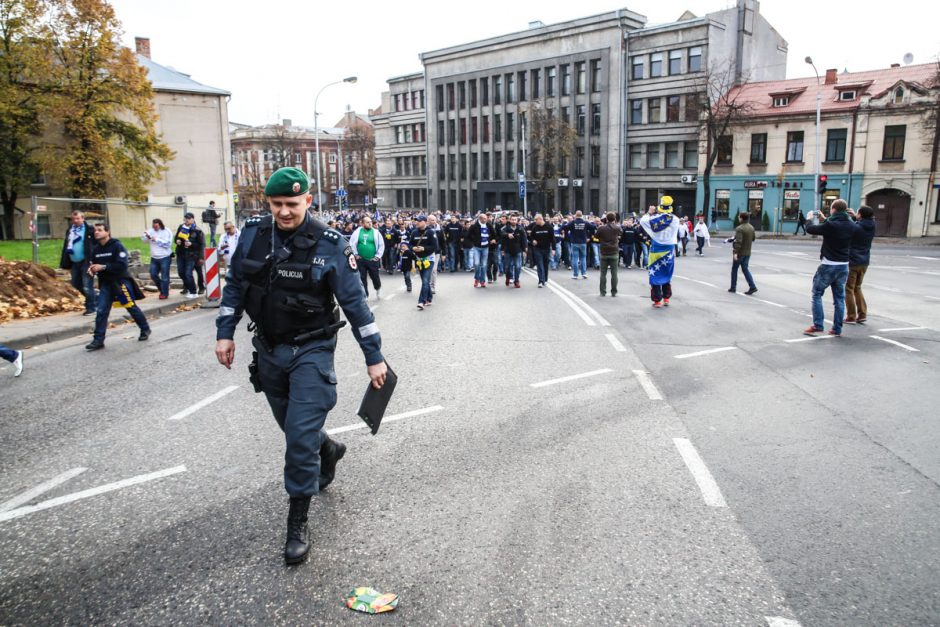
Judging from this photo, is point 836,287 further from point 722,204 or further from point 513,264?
point 722,204

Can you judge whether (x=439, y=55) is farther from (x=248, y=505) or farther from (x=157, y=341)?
(x=248, y=505)

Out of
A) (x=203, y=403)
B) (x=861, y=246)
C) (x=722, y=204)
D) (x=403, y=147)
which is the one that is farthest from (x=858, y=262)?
(x=403, y=147)

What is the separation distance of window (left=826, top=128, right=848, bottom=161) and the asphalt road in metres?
41.2

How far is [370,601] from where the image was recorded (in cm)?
327

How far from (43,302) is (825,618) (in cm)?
1411

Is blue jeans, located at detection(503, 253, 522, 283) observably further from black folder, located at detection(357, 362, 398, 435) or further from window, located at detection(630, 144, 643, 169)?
window, located at detection(630, 144, 643, 169)

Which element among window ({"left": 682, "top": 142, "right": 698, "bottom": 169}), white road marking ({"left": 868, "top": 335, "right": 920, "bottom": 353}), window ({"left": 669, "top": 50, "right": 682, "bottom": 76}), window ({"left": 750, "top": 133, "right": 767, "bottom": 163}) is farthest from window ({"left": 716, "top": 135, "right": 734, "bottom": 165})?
white road marking ({"left": 868, "top": 335, "right": 920, "bottom": 353})

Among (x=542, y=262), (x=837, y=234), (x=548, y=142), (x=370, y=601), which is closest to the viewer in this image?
(x=370, y=601)

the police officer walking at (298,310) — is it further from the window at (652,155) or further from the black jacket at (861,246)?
the window at (652,155)

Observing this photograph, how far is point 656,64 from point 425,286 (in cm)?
4823

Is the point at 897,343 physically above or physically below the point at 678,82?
below

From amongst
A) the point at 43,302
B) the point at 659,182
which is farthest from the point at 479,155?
the point at 43,302

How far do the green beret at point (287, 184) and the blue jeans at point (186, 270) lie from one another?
41.7ft

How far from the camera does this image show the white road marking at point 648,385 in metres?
6.94
